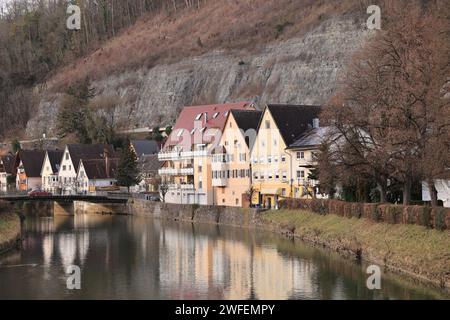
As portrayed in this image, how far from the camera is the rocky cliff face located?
345 ft

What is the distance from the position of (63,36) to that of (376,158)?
14321 centimetres

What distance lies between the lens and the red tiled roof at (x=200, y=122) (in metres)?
81.5

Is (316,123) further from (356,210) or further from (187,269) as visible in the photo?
(187,269)

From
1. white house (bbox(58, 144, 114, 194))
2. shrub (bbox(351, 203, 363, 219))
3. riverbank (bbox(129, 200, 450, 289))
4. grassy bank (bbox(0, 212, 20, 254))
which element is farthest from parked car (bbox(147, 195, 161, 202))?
shrub (bbox(351, 203, 363, 219))

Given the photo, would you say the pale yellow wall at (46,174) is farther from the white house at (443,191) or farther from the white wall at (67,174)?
the white house at (443,191)

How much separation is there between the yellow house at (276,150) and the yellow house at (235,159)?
3.86 feet

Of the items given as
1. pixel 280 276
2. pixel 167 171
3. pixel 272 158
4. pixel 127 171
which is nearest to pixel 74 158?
pixel 127 171

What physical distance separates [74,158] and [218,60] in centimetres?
3321

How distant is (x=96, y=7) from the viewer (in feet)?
626

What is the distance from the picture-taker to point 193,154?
79.7 meters

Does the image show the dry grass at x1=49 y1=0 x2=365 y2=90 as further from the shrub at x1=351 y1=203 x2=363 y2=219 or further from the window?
the shrub at x1=351 y1=203 x2=363 y2=219

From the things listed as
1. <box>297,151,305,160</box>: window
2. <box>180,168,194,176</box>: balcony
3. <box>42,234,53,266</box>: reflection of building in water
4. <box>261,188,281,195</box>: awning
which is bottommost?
<box>42,234,53,266</box>: reflection of building in water
